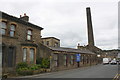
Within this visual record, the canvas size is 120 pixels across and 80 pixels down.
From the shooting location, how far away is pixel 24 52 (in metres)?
22.5

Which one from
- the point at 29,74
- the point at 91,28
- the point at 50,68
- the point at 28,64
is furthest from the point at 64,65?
the point at 91,28

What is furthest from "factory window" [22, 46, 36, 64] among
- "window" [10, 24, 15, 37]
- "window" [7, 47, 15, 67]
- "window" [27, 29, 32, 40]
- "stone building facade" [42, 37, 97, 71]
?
"stone building facade" [42, 37, 97, 71]

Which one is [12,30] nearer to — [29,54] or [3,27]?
[3,27]

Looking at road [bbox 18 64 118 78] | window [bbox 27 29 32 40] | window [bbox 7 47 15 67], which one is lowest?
road [bbox 18 64 118 78]

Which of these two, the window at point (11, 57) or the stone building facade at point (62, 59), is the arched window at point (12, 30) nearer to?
the window at point (11, 57)

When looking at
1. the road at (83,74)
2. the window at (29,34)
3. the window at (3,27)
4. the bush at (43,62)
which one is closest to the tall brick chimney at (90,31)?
the bush at (43,62)

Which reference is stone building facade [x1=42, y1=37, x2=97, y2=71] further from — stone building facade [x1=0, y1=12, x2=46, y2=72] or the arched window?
the arched window

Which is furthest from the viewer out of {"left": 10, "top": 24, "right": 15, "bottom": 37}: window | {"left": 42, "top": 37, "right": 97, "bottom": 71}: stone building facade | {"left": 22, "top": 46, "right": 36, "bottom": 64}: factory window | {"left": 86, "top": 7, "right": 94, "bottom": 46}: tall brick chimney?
{"left": 86, "top": 7, "right": 94, "bottom": 46}: tall brick chimney

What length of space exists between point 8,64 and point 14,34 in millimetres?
4169

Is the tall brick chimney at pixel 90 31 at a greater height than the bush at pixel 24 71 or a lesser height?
greater

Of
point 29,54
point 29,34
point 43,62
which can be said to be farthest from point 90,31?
point 29,54

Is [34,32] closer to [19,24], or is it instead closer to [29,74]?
[19,24]

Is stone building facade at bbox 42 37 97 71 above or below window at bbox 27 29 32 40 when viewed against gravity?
below

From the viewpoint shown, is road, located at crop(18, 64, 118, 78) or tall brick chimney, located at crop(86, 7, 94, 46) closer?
road, located at crop(18, 64, 118, 78)
